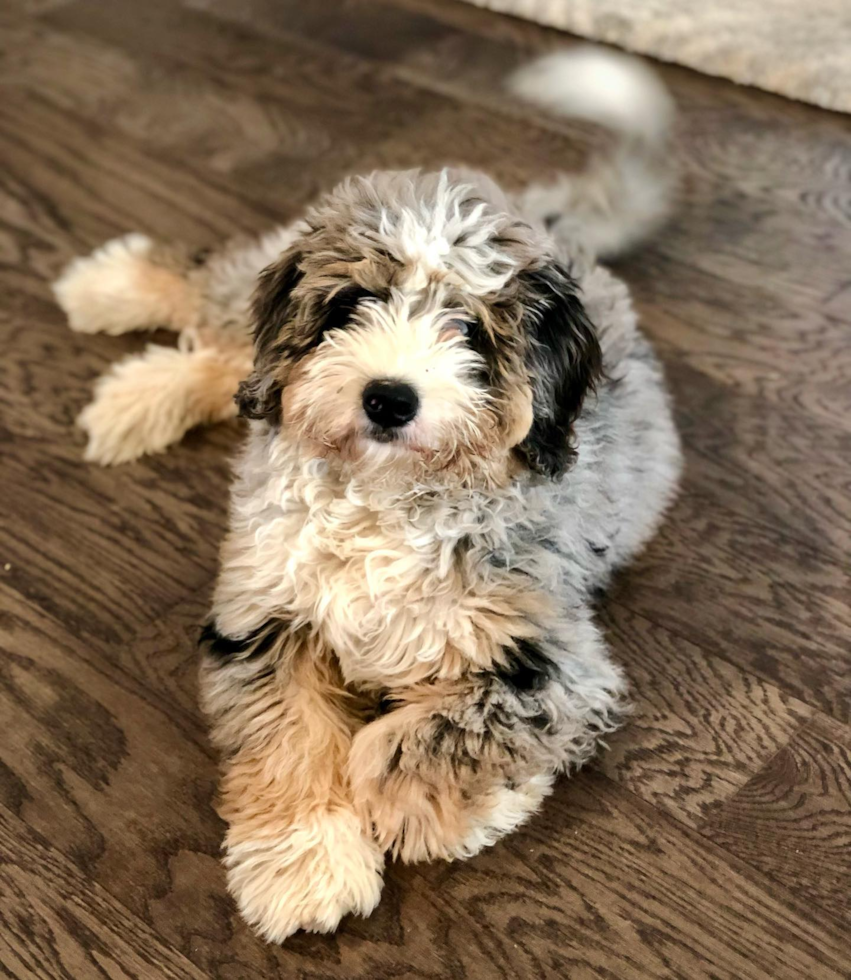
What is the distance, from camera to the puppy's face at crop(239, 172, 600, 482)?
4.29 ft

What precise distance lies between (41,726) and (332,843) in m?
0.49

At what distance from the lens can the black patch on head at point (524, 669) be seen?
4.66ft

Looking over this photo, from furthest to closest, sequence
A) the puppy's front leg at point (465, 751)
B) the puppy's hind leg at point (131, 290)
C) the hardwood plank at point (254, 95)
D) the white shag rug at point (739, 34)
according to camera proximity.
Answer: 1. the white shag rug at point (739, 34)
2. the hardwood plank at point (254, 95)
3. the puppy's hind leg at point (131, 290)
4. the puppy's front leg at point (465, 751)

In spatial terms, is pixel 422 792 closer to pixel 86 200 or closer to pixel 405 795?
pixel 405 795

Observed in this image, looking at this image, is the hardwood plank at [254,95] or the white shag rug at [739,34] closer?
the hardwood plank at [254,95]

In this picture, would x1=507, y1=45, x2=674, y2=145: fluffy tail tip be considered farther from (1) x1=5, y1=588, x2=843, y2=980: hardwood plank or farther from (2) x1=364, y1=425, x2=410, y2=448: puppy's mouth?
(1) x1=5, y1=588, x2=843, y2=980: hardwood plank

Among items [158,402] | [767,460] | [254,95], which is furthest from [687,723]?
[254,95]

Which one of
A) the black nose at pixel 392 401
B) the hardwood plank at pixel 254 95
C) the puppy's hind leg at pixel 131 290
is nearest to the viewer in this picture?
the black nose at pixel 392 401

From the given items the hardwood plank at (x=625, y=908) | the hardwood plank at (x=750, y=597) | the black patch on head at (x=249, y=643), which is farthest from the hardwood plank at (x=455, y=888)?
the hardwood plank at (x=750, y=597)

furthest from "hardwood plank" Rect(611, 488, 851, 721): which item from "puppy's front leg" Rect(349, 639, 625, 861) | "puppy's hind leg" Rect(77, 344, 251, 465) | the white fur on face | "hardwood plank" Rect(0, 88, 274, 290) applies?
"hardwood plank" Rect(0, 88, 274, 290)

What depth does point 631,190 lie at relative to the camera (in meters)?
2.33

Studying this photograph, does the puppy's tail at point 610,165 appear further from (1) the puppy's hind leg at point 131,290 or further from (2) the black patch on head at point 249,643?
(2) the black patch on head at point 249,643

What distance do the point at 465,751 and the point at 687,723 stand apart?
42 centimetres

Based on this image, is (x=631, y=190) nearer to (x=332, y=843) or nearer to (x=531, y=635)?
(x=531, y=635)
